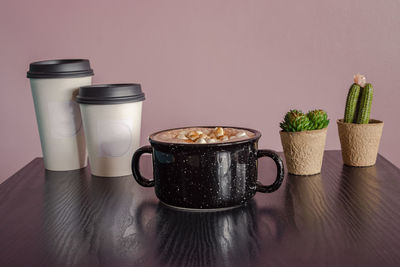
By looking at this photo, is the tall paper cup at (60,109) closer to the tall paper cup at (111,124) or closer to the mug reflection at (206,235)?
the tall paper cup at (111,124)

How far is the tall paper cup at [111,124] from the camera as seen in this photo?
3.41ft

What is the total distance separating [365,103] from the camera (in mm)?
1107

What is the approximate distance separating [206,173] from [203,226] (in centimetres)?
9

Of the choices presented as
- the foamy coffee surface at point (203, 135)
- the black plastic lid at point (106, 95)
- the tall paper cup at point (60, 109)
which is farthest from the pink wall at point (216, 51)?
A: the foamy coffee surface at point (203, 135)

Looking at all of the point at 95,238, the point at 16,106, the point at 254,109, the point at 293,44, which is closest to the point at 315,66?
the point at 293,44

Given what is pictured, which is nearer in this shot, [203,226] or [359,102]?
[203,226]

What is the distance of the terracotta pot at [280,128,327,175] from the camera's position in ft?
3.43

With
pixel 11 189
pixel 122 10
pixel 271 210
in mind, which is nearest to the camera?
pixel 271 210

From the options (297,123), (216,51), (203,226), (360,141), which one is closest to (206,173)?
(203,226)

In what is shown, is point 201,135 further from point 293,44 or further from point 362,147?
point 293,44

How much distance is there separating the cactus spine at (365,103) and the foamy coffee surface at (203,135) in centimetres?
35

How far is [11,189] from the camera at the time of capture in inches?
40.4

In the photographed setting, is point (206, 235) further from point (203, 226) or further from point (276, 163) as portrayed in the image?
point (276, 163)

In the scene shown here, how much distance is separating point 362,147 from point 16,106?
1.72 m
